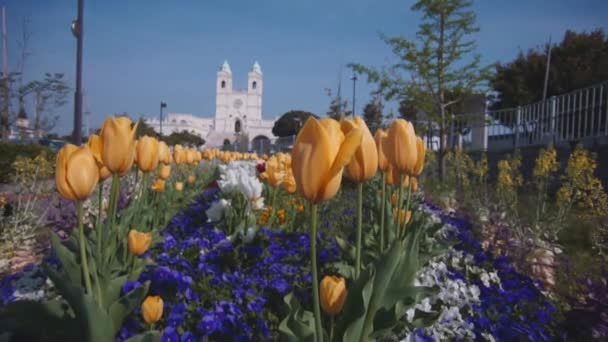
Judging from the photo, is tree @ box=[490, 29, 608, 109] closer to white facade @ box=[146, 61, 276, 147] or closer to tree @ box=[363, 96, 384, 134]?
tree @ box=[363, 96, 384, 134]

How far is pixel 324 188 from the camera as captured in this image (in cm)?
96

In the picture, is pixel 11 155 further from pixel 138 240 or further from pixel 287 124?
pixel 287 124

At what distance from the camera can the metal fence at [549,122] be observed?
310 inches

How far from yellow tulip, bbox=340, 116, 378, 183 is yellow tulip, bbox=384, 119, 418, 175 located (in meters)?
0.33

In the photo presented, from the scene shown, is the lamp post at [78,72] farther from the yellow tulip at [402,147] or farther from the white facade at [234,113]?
the white facade at [234,113]

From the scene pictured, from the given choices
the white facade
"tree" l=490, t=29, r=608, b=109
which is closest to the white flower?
"tree" l=490, t=29, r=608, b=109

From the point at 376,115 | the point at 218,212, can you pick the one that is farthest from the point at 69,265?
the point at 376,115

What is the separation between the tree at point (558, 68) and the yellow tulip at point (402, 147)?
21.5 meters

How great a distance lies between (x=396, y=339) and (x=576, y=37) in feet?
86.6

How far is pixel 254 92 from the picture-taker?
97.1m

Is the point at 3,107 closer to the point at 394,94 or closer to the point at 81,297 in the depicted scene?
the point at 394,94

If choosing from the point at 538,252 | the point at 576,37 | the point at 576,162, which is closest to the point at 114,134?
the point at 538,252

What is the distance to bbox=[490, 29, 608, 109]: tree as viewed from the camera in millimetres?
21297

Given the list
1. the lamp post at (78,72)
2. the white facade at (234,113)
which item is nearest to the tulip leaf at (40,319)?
the lamp post at (78,72)
